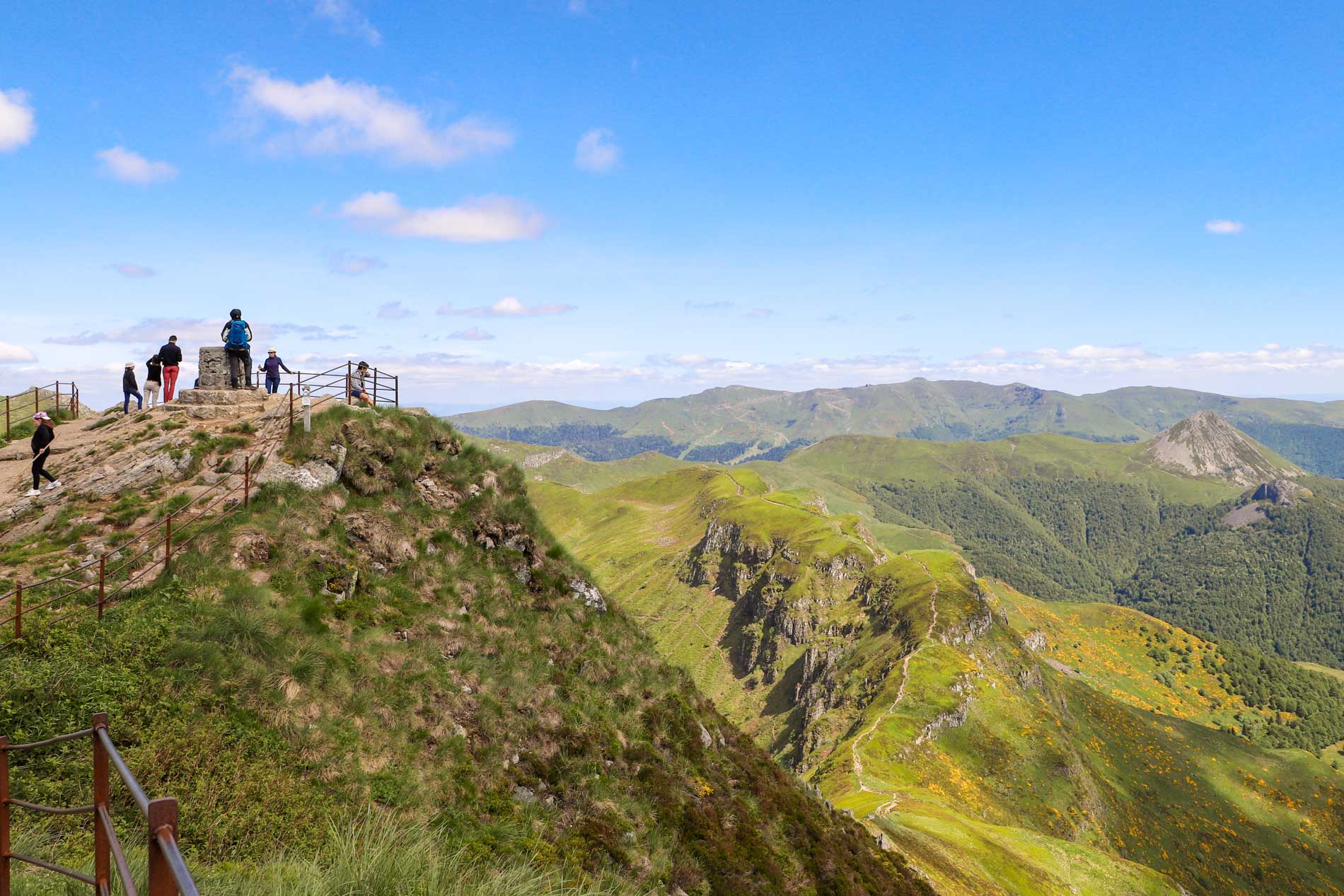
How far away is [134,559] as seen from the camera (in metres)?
16.0

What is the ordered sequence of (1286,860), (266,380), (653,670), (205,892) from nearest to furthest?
(205,892), (653,670), (266,380), (1286,860)

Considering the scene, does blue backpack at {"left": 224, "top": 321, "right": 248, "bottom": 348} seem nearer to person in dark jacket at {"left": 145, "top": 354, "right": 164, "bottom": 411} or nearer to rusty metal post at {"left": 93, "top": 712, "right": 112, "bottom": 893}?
person in dark jacket at {"left": 145, "top": 354, "right": 164, "bottom": 411}

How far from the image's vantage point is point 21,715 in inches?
446

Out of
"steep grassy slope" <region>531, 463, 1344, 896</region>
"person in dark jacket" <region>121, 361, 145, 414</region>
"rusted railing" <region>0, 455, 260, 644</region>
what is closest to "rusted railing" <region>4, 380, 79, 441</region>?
"person in dark jacket" <region>121, 361, 145, 414</region>

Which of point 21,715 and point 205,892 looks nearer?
point 205,892

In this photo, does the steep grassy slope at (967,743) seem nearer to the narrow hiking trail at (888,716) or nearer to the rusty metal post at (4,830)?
the narrow hiking trail at (888,716)

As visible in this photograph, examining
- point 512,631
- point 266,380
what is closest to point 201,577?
point 512,631

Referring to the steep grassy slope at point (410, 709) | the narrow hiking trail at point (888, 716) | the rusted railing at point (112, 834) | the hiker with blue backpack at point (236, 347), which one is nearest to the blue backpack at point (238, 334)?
the hiker with blue backpack at point (236, 347)

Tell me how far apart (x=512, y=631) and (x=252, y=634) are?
346 inches

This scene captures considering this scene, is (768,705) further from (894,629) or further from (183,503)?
(183,503)

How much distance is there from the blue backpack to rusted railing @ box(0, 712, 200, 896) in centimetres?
2579

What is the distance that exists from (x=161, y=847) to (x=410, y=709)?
14.2m

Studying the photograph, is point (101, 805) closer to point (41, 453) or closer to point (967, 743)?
point (41, 453)

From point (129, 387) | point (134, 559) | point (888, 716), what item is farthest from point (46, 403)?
point (888, 716)
